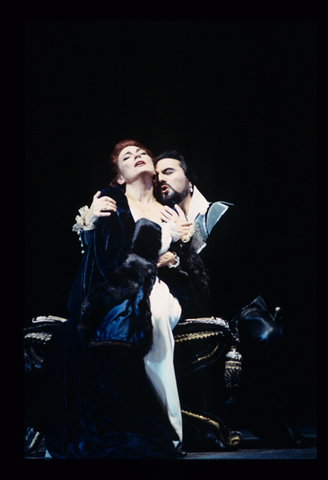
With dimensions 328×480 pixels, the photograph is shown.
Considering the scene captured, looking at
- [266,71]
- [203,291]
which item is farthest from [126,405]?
[266,71]

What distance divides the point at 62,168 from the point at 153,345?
153 centimetres

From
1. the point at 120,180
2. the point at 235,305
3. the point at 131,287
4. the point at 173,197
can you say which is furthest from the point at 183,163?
the point at 235,305

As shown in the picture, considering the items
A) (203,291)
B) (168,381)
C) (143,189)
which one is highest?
(143,189)

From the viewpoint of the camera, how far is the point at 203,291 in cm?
412

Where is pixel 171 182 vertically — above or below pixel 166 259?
above

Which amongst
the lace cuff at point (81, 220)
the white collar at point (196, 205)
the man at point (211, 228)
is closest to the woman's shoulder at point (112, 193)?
the lace cuff at point (81, 220)

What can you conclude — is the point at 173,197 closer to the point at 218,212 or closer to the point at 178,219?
the point at 178,219

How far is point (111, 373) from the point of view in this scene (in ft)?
12.9

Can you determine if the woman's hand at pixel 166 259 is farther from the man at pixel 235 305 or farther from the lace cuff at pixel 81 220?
the lace cuff at pixel 81 220

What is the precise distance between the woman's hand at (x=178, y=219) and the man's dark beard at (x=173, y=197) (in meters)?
0.04

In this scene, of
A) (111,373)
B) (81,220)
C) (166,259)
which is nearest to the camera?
(111,373)

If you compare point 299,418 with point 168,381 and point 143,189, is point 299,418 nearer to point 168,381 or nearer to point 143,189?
point 168,381

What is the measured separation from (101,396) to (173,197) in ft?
5.23

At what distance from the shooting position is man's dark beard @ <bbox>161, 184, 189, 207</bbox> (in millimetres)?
4215
